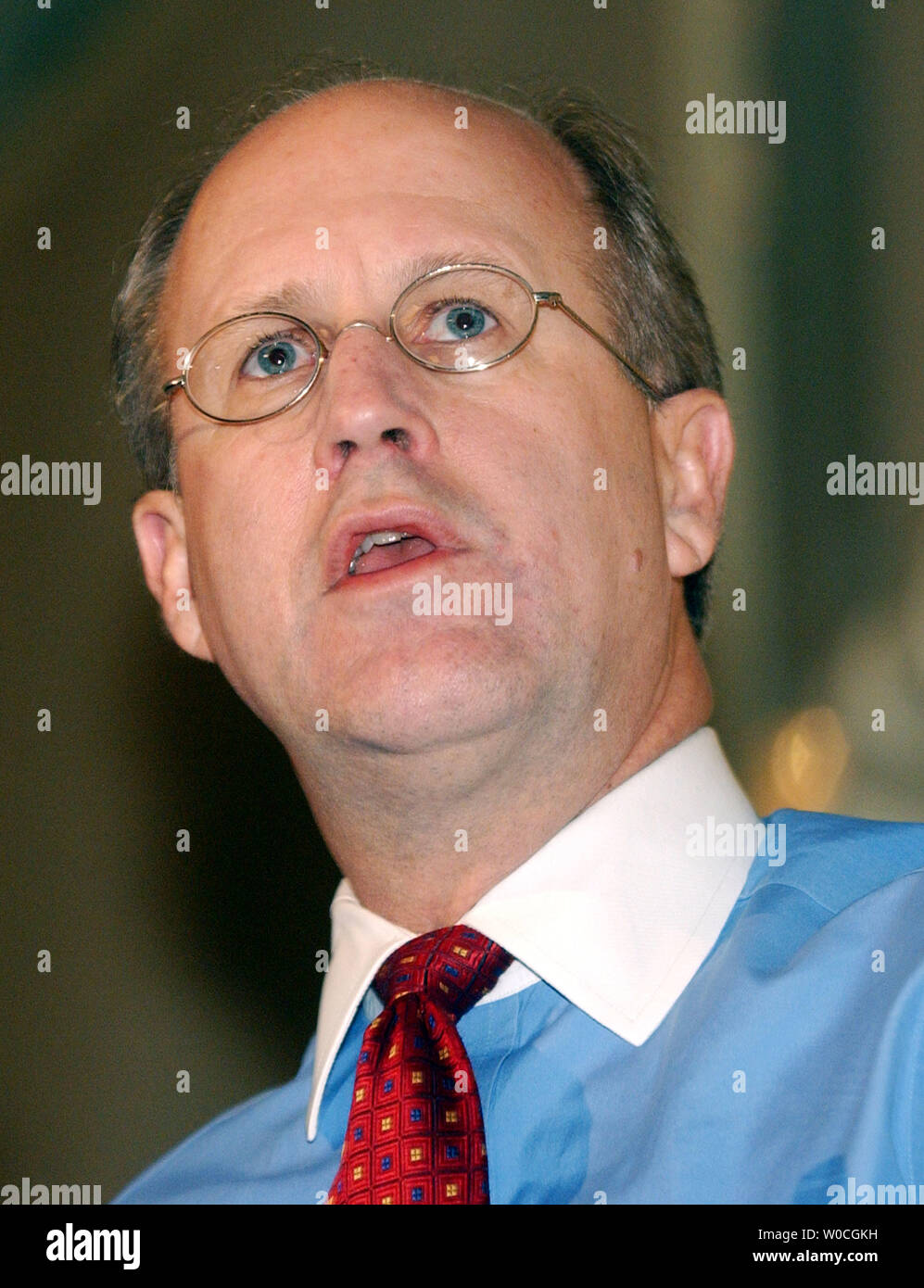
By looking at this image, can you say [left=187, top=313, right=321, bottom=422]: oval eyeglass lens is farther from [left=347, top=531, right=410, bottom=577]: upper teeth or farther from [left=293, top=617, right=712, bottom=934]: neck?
[left=293, top=617, right=712, bottom=934]: neck

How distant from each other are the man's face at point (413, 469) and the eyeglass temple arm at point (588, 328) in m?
0.01

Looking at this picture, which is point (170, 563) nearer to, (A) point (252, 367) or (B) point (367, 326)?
(A) point (252, 367)

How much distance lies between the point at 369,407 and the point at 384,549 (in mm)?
115

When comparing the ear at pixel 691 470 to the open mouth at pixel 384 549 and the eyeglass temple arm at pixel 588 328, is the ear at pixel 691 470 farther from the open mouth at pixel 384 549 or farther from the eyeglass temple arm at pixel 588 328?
the open mouth at pixel 384 549

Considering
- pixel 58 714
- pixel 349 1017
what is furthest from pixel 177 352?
pixel 349 1017

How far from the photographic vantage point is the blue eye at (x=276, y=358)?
1290mm

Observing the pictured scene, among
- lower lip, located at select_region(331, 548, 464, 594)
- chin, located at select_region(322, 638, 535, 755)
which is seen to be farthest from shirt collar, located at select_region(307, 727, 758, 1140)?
lower lip, located at select_region(331, 548, 464, 594)

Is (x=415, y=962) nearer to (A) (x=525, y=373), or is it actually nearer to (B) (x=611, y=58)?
(A) (x=525, y=373)

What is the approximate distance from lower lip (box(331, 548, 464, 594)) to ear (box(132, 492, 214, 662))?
28 cm

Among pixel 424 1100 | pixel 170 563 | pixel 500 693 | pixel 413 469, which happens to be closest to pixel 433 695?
pixel 500 693

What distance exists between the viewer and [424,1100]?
43.8 inches

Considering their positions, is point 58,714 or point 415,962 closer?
point 415,962
